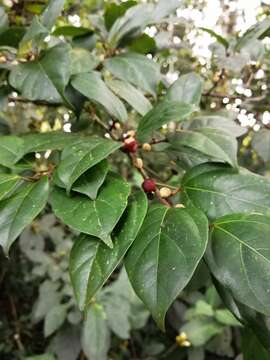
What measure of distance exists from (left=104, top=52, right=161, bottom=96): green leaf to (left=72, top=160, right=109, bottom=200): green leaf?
1.12 ft

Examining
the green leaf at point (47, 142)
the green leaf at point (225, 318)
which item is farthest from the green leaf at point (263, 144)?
the green leaf at point (225, 318)

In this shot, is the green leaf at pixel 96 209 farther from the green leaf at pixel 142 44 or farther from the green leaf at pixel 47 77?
the green leaf at pixel 142 44

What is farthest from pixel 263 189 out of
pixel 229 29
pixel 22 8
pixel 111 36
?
pixel 229 29

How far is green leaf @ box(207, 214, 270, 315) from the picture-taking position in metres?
0.49

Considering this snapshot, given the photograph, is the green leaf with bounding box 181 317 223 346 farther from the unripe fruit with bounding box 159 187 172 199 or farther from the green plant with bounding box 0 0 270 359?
the unripe fruit with bounding box 159 187 172 199

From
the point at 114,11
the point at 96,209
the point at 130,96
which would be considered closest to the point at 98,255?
the point at 96,209

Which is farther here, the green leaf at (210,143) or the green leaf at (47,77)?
the green leaf at (47,77)

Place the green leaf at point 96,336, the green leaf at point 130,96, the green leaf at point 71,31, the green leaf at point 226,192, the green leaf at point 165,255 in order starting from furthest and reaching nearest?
the green leaf at point 96,336 → the green leaf at point 71,31 → the green leaf at point 130,96 → the green leaf at point 226,192 → the green leaf at point 165,255

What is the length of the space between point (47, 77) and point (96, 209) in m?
0.32

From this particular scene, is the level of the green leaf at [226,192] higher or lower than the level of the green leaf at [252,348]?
higher

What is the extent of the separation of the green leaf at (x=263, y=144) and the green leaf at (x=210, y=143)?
32 centimetres

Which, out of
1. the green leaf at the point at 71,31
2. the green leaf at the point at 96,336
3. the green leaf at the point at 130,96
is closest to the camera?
A: the green leaf at the point at 130,96

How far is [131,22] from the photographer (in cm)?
99

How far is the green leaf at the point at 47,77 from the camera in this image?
0.74 metres
